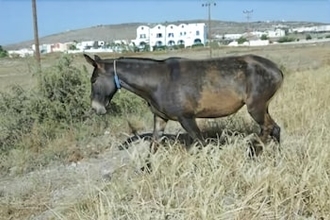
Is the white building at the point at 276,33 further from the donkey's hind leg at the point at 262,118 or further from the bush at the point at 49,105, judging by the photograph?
the donkey's hind leg at the point at 262,118

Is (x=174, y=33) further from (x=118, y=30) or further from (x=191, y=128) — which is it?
(x=191, y=128)

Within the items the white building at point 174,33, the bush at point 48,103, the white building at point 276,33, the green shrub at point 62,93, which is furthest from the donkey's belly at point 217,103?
the white building at point 276,33

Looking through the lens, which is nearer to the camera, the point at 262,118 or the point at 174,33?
the point at 262,118

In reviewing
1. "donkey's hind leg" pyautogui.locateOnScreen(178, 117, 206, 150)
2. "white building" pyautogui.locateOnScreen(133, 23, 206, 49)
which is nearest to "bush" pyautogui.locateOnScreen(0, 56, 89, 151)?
"donkey's hind leg" pyautogui.locateOnScreen(178, 117, 206, 150)

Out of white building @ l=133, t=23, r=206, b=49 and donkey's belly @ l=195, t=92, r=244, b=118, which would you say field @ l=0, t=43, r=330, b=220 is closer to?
donkey's belly @ l=195, t=92, r=244, b=118

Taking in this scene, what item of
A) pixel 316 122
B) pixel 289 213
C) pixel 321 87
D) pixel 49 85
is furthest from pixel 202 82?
pixel 321 87

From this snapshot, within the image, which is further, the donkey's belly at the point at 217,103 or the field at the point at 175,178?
the donkey's belly at the point at 217,103

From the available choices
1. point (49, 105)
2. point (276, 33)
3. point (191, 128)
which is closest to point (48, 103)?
point (49, 105)

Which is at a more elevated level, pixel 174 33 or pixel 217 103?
pixel 217 103

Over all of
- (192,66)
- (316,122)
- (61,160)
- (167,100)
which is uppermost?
(192,66)

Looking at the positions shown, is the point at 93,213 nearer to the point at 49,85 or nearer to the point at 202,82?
the point at 202,82

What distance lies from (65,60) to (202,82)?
487 cm

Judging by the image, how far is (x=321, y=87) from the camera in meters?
11.5

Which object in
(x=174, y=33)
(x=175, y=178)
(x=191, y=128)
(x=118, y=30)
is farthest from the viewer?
(x=118, y=30)
